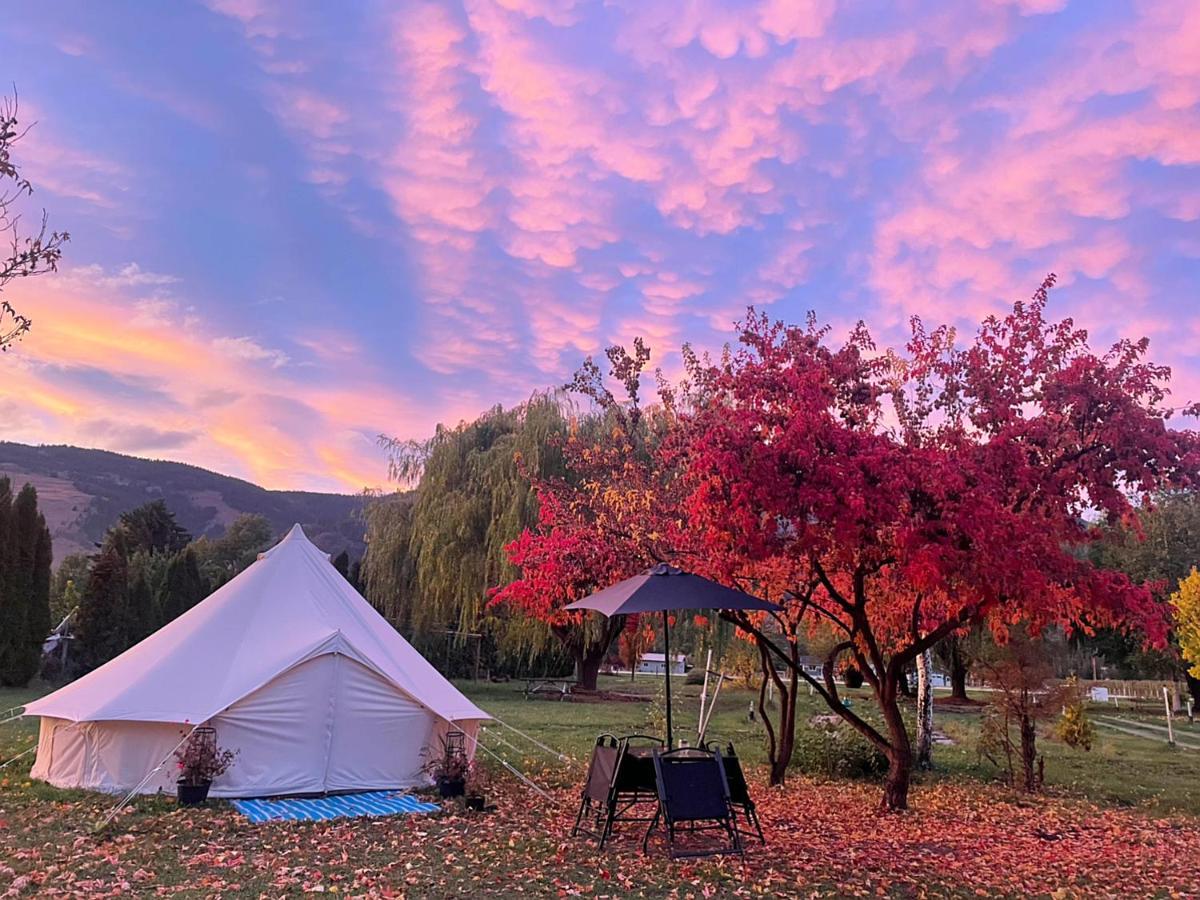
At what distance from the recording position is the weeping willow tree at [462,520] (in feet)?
64.1

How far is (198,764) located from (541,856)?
352 centimetres

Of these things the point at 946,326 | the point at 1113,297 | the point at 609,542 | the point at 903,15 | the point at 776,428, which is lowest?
the point at 609,542

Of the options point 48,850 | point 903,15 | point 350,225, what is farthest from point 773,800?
point 350,225

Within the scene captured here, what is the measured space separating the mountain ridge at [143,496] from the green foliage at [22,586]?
145 ft

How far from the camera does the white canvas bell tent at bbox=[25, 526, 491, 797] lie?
7.67m

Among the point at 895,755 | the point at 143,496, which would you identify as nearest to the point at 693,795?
the point at 895,755

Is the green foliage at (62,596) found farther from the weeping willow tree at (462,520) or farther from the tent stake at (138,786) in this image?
the tent stake at (138,786)

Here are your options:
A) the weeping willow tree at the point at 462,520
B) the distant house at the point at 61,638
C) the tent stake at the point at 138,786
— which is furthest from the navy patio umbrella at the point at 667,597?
the distant house at the point at 61,638

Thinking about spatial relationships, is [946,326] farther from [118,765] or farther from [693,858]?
[118,765]

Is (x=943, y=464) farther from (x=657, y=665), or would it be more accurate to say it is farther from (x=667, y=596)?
(x=657, y=665)

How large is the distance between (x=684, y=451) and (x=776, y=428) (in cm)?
126

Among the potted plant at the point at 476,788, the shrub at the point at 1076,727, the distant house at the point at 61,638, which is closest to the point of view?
the potted plant at the point at 476,788

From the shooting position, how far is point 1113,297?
10180 millimetres

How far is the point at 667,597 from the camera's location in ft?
20.7
